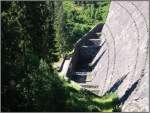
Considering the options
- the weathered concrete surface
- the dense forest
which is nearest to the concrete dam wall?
the weathered concrete surface

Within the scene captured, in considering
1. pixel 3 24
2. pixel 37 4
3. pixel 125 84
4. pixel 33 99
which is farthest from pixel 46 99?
pixel 37 4

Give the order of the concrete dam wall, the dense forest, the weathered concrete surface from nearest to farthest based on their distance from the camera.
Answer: the dense forest, the weathered concrete surface, the concrete dam wall

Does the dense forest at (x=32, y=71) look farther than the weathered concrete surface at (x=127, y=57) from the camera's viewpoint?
No

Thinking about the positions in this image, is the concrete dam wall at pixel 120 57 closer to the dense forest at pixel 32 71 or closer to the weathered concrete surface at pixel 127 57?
the weathered concrete surface at pixel 127 57

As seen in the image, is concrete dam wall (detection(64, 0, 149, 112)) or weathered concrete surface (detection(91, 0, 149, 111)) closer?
weathered concrete surface (detection(91, 0, 149, 111))

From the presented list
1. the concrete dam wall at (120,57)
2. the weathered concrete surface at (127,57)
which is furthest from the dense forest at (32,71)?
the concrete dam wall at (120,57)

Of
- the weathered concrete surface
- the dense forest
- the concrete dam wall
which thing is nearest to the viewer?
the dense forest

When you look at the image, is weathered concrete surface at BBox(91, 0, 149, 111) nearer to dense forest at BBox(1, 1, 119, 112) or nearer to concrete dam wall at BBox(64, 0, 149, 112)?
concrete dam wall at BBox(64, 0, 149, 112)

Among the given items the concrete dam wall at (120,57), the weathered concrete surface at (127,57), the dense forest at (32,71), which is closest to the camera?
the dense forest at (32,71)

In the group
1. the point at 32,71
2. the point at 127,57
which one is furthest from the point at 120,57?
the point at 32,71
